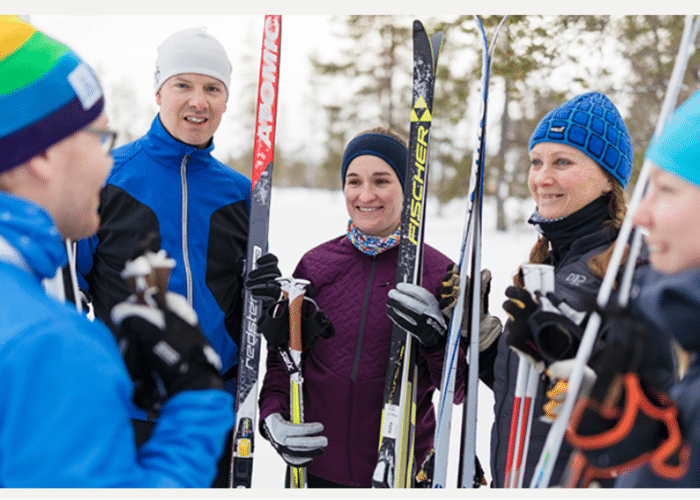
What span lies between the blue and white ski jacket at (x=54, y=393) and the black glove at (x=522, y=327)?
33.9 inches

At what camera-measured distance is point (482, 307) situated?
1.85 meters

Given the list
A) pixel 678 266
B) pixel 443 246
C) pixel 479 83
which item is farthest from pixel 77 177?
pixel 443 246

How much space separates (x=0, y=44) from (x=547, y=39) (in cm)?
399

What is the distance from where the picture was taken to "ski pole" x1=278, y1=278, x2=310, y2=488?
6.54 ft

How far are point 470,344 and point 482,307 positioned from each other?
155mm

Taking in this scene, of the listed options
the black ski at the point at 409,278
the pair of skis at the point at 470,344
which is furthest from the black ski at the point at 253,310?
the pair of skis at the point at 470,344

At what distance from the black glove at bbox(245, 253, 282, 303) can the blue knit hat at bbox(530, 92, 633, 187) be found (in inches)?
44.4

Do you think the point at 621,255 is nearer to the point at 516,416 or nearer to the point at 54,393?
the point at 516,416

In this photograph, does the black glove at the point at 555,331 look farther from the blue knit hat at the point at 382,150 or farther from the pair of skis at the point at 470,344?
the blue knit hat at the point at 382,150

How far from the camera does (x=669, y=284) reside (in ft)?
2.95

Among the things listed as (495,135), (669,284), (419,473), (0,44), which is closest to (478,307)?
(419,473)

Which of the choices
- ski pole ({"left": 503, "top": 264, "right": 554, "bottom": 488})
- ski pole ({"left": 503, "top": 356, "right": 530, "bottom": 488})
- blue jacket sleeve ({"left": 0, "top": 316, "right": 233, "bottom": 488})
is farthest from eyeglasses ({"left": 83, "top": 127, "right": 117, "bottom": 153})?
ski pole ({"left": 503, "top": 356, "right": 530, "bottom": 488})

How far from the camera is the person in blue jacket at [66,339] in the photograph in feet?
2.54
